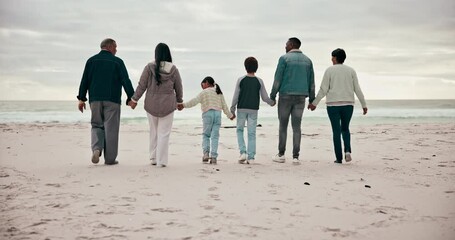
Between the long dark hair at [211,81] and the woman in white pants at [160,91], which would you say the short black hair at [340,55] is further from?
the woman in white pants at [160,91]

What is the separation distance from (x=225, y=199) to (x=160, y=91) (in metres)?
2.94

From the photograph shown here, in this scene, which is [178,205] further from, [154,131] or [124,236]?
[154,131]

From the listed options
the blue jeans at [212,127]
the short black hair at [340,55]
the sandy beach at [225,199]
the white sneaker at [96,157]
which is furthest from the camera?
the short black hair at [340,55]

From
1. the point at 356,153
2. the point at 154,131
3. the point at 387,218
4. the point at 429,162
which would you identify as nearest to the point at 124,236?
the point at 387,218

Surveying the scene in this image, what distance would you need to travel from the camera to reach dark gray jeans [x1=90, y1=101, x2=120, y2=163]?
7.08 m

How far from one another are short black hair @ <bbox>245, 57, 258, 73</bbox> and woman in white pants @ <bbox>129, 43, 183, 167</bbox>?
1.34 m

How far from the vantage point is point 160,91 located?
7.10m

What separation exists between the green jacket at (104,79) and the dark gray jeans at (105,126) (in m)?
0.12

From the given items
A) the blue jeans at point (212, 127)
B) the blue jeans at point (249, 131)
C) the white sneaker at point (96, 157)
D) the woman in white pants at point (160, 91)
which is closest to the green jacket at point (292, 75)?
the blue jeans at point (249, 131)

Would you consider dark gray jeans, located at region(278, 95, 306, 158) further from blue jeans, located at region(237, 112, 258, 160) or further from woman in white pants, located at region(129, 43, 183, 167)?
woman in white pants, located at region(129, 43, 183, 167)

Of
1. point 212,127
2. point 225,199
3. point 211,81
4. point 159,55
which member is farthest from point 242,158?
point 225,199

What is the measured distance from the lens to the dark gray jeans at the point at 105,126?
23.2 ft

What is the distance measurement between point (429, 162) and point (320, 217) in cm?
475

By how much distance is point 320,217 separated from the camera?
4023mm
